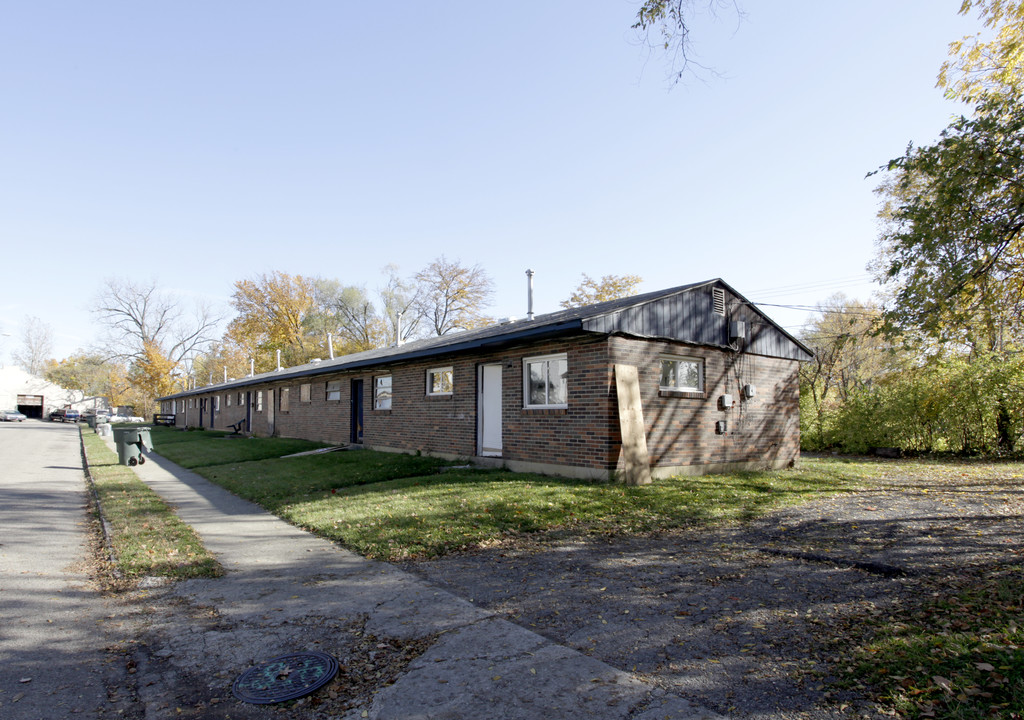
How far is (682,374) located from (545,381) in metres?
2.98

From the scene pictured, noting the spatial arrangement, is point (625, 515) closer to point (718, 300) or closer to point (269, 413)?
point (718, 300)

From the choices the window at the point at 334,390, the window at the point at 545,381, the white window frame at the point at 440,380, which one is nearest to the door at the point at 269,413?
the window at the point at 334,390

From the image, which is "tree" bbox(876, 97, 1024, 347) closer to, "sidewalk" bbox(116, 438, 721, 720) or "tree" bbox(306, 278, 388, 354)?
"sidewalk" bbox(116, 438, 721, 720)

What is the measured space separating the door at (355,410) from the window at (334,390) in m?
1.06

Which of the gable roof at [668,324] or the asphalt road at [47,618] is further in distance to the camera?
the gable roof at [668,324]

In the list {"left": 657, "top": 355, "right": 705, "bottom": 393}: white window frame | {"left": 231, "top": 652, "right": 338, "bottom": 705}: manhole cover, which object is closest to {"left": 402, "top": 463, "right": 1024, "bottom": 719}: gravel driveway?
{"left": 231, "top": 652, "right": 338, "bottom": 705}: manhole cover

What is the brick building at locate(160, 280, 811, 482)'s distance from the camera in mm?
10922

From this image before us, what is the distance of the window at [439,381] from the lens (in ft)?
50.0

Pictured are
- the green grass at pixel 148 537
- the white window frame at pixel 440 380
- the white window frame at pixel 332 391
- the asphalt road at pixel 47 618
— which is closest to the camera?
the asphalt road at pixel 47 618

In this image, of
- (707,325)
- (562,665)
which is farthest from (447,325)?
(562,665)

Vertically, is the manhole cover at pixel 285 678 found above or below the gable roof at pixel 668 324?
below

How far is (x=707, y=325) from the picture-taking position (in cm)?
1302

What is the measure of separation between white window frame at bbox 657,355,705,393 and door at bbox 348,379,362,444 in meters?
11.0

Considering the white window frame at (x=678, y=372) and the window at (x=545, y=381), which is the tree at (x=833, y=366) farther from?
the window at (x=545, y=381)
